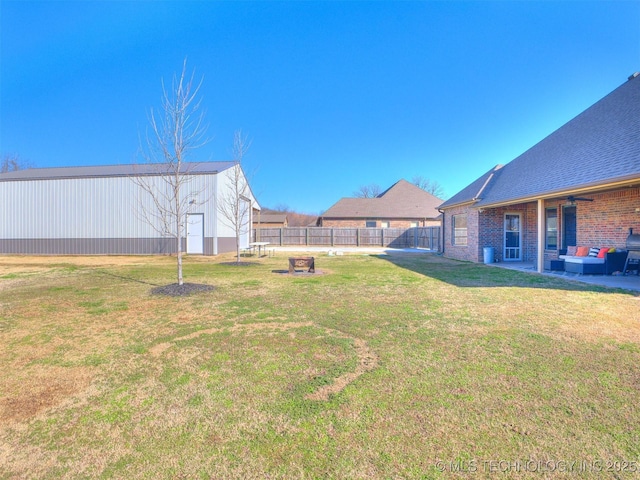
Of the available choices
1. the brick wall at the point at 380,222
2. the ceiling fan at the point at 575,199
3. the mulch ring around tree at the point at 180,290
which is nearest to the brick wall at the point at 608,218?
the ceiling fan at the point at 575,199

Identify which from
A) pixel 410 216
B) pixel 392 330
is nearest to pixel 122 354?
pixel 392 330

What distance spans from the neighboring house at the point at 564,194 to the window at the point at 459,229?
1.9 inches

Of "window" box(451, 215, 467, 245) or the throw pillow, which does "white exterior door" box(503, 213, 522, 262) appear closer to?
"window" box(451, 215, 467, 245)

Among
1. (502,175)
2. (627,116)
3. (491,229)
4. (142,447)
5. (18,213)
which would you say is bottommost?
(142,447)

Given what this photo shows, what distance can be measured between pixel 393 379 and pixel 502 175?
14.7 metres

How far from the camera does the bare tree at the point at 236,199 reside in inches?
595

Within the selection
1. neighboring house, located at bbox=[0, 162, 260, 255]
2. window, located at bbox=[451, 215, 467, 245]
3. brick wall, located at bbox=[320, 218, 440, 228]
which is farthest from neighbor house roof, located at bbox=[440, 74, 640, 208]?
brick wall, located at bbox=[320, 218, 440, 228]

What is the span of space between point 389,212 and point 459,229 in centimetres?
1741

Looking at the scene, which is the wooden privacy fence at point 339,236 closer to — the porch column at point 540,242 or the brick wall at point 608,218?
the brick wall at point 608,218

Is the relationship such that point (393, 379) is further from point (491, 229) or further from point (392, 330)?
point (491, 229)

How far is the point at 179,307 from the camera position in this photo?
5875mm

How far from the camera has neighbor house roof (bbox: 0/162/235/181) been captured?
717 inches

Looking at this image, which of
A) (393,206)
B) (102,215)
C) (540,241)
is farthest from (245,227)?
(540,241)

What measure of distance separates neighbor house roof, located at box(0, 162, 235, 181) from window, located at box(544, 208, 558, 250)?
16.4 metres
